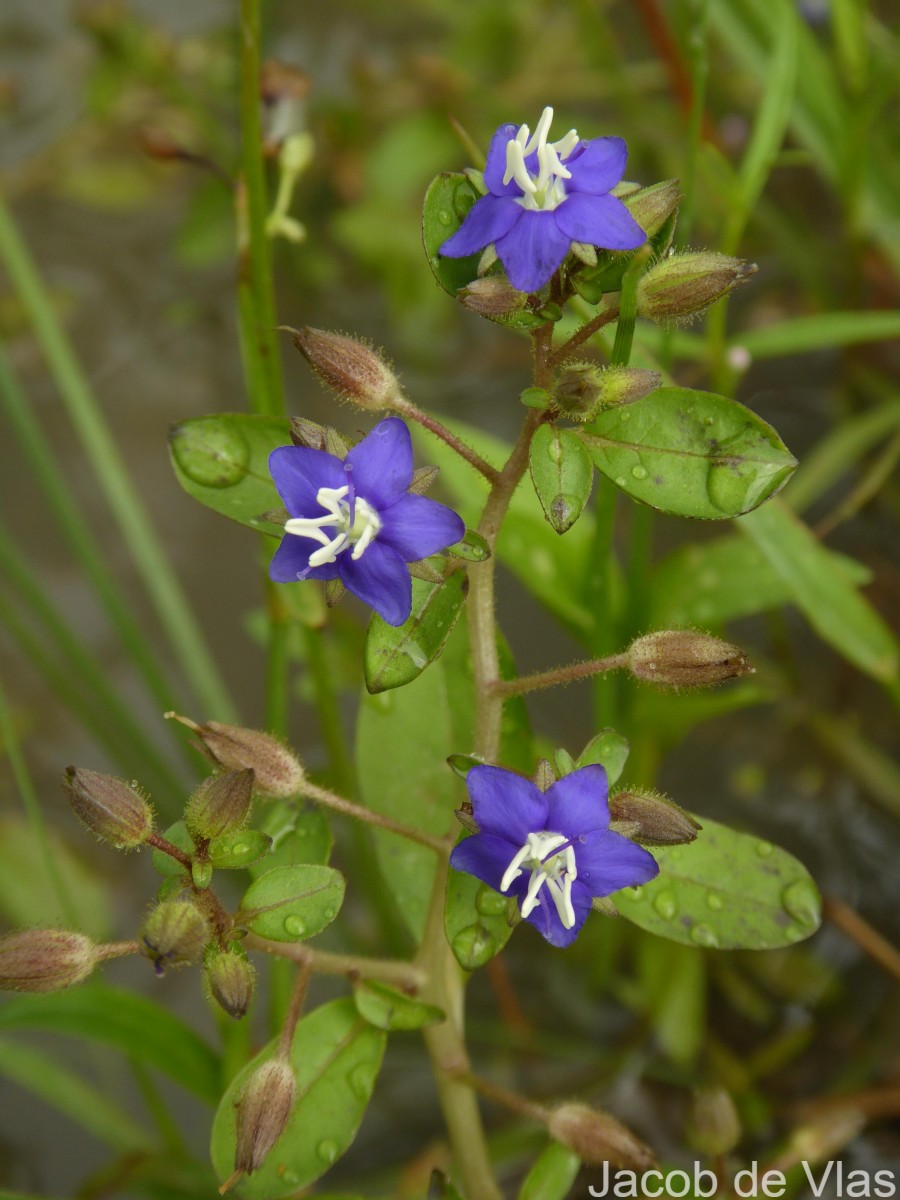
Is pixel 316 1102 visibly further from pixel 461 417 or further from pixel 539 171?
pixel 461 417

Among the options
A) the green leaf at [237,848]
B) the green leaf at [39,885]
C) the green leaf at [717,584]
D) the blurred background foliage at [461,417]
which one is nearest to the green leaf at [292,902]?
the green leaf at [237,848]

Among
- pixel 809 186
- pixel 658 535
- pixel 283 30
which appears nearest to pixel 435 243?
pixel 658 535

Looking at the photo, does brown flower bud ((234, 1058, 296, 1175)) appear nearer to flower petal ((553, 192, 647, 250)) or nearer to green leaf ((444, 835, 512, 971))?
green leaf ((444, 835, 512, 971))

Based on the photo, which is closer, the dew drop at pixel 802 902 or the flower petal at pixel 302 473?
the flower petal at pixel 302 473

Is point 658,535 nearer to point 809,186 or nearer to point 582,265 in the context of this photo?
point 809,186

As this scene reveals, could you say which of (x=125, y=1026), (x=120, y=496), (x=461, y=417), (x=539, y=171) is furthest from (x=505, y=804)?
(x=461, y=417)

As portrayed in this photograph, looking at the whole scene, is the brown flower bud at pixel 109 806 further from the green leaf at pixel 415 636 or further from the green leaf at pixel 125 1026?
the green leaf at pixel 125 1026

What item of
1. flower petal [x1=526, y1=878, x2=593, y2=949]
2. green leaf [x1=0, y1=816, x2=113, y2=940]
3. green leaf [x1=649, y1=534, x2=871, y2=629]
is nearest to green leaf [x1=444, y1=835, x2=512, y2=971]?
flower petal [x1=526, y1=878, x2=593, y2=949]
